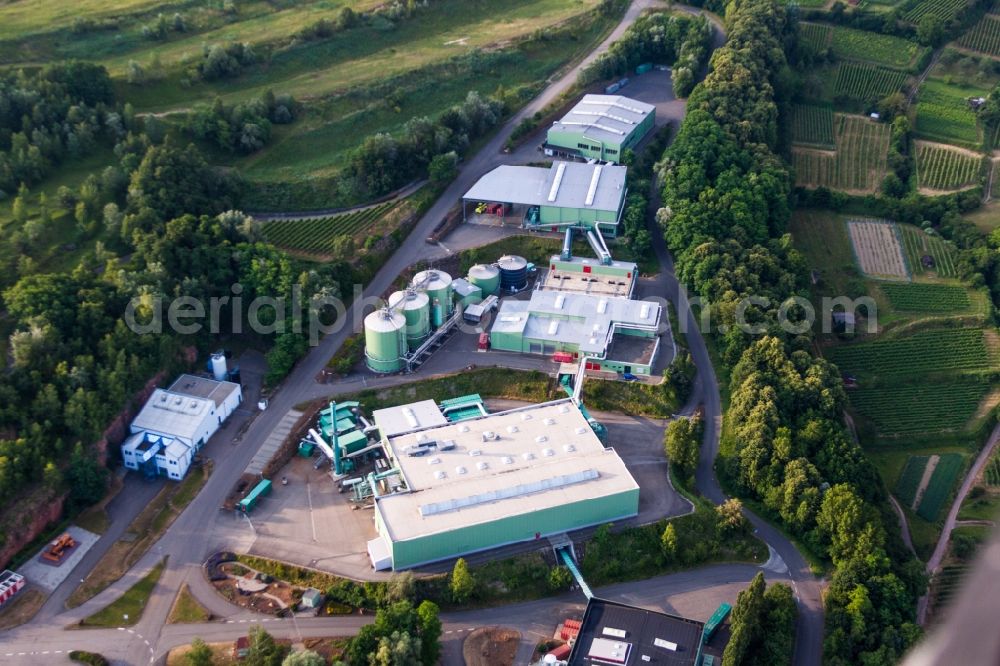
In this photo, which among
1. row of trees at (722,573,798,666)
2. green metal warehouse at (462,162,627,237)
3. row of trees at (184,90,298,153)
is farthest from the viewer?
row of trees at (184,90,298,153)

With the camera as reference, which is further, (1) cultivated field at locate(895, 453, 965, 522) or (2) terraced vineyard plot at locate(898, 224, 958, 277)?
(2) terraced vineyard plot at locate(898, 224, 958, 277)

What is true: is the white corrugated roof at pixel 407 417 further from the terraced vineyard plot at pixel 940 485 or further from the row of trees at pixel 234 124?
the row of trees at pixel 234 124

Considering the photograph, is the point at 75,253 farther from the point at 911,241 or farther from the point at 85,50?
the point at 911,241

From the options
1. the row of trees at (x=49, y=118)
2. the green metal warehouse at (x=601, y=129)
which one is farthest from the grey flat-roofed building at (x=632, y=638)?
the row of trees at (x=49, y=118)

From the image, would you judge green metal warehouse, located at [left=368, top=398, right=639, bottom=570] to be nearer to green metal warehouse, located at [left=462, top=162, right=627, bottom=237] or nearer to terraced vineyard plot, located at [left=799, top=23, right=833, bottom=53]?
green metal warehouse, located at [left=462, top=162, right=627, bottom=237]

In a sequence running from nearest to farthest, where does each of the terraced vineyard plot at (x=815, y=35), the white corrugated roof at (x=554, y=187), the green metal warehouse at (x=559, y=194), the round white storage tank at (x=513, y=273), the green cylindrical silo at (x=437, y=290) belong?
the green cylindrical silo at (x=437, y=290), the round white storage tank at (x=513, y=273), the green metal warehouse at (x=559, y=194), the white corrugated roof at (x=554, y=187), the terraced vineyard plot at (x=815, y=35)

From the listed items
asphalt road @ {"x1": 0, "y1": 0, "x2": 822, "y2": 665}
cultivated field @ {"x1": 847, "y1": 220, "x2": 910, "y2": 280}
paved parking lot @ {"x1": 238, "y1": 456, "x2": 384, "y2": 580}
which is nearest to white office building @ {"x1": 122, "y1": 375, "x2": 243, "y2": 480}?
asphalt road @ {"x1": 0, "y1": 0, "x2": 822, "y2": 665}
